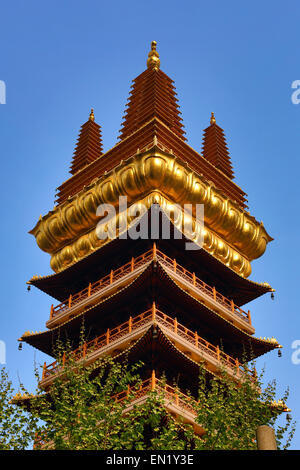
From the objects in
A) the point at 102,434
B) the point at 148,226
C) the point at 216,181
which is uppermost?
the point at 216,181

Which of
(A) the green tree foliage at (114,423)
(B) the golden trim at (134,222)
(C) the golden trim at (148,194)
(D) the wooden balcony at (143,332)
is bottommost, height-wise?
(A) the green tree foliage at (114,423)

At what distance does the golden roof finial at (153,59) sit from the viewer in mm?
51875

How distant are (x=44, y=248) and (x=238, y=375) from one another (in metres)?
15.8

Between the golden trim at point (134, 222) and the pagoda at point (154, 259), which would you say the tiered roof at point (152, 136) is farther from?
the golden trim at point (134, 222)

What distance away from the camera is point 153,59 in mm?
52375

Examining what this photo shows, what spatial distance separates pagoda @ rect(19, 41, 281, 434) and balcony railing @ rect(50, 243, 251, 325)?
0.28ft

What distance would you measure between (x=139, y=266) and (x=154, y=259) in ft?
10.4

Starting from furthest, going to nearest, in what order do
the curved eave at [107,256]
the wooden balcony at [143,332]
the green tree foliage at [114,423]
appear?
the curved eave at [107,256] < the wooden balcony at [143,332] < the green tree foliage at [114,423]

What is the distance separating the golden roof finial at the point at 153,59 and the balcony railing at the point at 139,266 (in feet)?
57.7

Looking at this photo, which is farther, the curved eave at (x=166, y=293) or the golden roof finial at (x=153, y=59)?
the golden roof finial at (x=153, y=59)

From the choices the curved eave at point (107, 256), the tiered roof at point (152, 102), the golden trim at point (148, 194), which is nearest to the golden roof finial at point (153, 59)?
the tiered roof at point (152, 102)
